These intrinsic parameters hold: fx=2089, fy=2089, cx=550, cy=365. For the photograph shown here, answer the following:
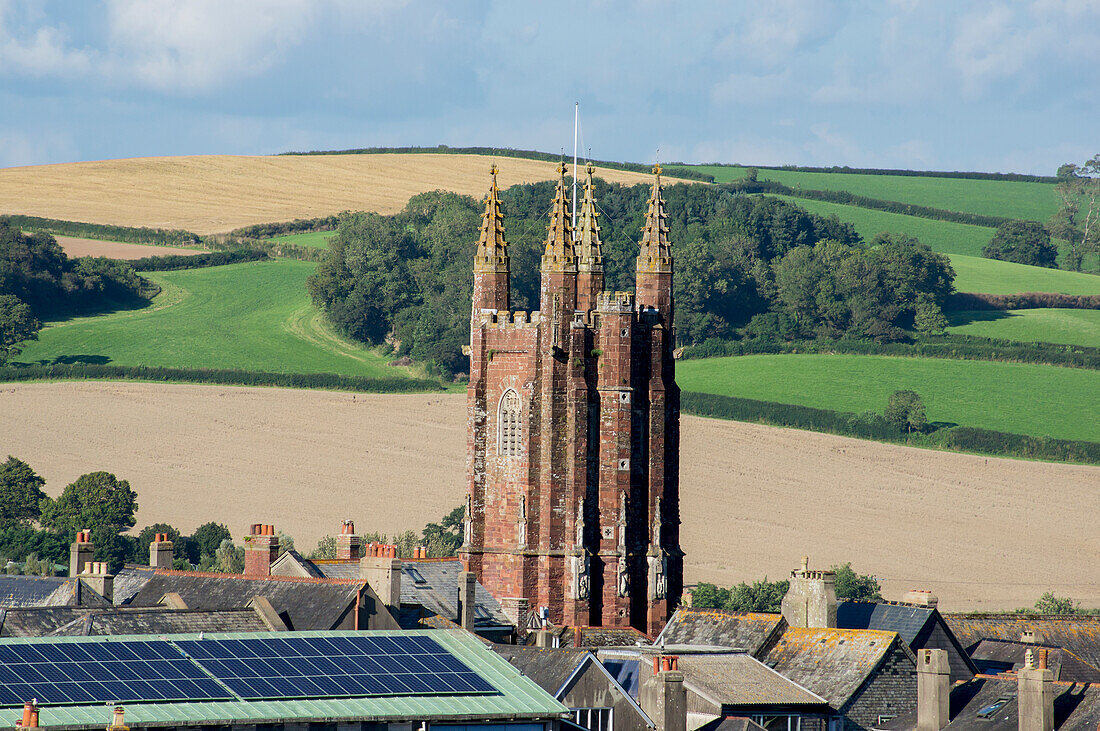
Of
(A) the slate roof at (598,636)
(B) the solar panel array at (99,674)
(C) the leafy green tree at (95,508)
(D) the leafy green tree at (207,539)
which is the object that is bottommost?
(D) the leafy green tree at (207,539)

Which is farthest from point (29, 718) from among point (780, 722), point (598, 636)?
point (598, 636)

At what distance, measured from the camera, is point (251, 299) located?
161375 mm

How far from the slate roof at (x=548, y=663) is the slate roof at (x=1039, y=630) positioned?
2111 cm

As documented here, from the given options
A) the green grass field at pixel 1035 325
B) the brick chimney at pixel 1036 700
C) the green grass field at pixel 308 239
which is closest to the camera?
the brick chimney at pixel 1036 700

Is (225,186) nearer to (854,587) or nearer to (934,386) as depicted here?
(934,386)

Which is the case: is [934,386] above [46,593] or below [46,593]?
above

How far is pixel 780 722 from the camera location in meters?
54.9

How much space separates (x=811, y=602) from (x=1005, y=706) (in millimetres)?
11708

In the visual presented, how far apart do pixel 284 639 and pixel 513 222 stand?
11992cm

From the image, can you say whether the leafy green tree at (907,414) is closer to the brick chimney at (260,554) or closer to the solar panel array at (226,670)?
the brick chimney at (260,554)

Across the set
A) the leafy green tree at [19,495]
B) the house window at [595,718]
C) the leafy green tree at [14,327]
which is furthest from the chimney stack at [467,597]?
the leafy green tree at [14,327]

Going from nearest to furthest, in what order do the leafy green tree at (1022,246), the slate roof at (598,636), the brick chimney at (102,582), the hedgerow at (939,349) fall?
the brick chimney at (102,582), the slate roof at (598,636), the hedgerow at (939,349), the leafy green tree at (1022,246)

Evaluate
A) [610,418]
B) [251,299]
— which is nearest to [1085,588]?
[610,418]

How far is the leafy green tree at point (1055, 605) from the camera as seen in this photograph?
9966cm
